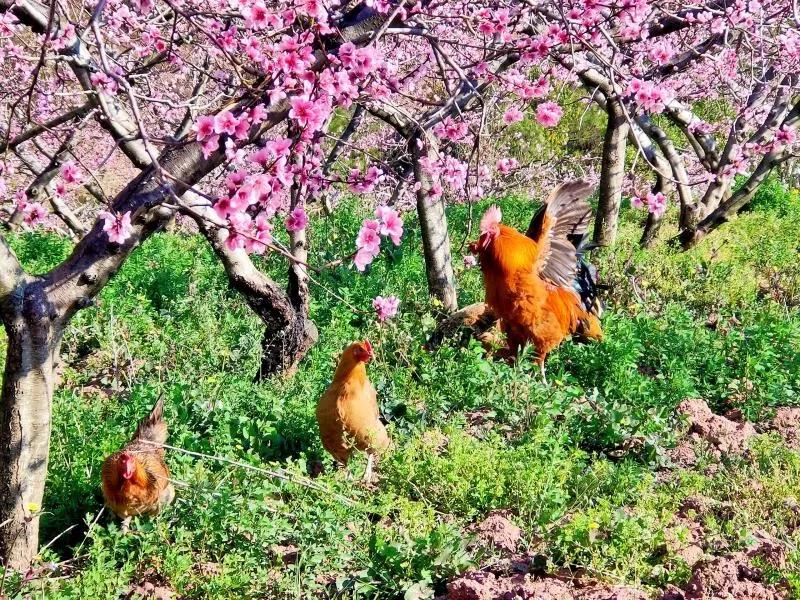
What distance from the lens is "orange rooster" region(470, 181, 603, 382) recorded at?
513cm

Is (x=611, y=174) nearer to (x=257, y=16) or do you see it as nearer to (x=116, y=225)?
(x=257, y=16)

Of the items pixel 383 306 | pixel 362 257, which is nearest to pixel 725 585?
pixel 362 257

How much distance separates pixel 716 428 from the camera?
4574 mm

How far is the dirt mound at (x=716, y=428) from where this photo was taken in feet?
14.4

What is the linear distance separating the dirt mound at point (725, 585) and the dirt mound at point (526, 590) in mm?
181

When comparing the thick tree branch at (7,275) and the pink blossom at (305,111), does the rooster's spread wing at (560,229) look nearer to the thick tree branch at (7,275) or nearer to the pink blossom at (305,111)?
the pink blossom at (305,111)

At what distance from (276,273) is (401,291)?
1347 mm

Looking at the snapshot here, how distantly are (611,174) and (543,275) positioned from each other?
2.54 meters

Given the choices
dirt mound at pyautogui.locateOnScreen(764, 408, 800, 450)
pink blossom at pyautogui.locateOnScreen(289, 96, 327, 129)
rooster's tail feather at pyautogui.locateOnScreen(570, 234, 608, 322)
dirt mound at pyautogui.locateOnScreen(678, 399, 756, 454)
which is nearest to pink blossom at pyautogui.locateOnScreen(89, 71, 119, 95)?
pink blossom at pyautogui.locateOnScreen(289, 96, 327, 129)

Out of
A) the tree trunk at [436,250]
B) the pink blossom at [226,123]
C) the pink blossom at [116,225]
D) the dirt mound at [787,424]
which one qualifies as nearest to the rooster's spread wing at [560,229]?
the tree trunk at [436,250]

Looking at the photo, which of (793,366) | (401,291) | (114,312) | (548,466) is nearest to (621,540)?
(548,466)

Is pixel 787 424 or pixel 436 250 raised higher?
pixel 436 250

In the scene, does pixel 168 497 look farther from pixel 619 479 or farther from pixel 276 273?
pixel 276 273

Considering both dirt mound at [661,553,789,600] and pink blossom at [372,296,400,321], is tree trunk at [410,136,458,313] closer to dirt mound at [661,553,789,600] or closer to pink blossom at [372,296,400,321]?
pink blossom at [372,296,400,321]
